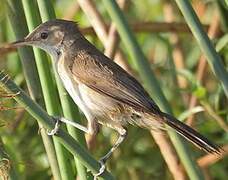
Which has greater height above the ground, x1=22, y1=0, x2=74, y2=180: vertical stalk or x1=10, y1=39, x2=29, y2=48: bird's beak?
x1=10, y1=39, x2=29, y2=48: bird's beak

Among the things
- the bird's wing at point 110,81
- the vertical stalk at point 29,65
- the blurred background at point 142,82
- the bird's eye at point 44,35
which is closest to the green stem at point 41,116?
the blurred background at point 142,82

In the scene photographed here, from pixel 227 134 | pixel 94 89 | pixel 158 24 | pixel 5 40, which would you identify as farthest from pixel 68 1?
pixel 94 89

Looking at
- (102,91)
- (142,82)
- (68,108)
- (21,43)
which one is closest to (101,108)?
(102,91)

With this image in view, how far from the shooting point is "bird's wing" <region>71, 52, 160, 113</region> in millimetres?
2525

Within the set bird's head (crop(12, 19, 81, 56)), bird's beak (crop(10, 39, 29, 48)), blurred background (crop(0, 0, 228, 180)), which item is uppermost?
bird's beak (crop(10, 39, 29, 48))

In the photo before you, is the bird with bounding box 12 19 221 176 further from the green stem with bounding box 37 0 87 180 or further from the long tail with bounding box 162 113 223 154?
the green stem with bounding box 37 0 87 180

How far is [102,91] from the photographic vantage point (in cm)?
262

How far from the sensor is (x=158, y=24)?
139 inches

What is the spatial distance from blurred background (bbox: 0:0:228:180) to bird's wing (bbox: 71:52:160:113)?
69 millimetres

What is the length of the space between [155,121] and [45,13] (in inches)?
21.8

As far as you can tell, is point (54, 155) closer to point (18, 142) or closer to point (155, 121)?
point (155, 121)

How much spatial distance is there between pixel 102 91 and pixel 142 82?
0.90 meters

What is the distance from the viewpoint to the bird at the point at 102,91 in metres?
2.49

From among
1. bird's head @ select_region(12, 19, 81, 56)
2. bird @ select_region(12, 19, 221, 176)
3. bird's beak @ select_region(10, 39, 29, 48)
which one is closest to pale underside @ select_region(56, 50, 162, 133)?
bird @ select_region(12, 19, 221, 176)
